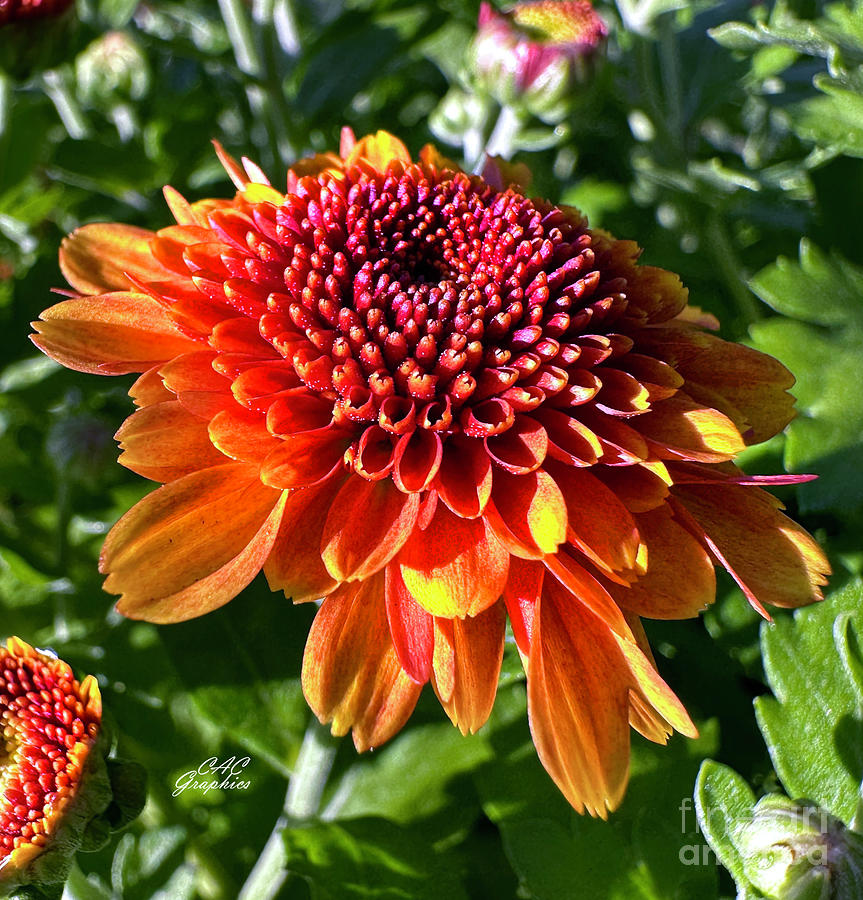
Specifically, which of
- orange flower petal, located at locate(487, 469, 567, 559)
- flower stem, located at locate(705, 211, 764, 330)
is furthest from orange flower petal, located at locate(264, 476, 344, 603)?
flower stem, located at locate(705, 211, 764, 330)

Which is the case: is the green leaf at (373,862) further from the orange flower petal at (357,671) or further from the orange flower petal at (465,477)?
the orange flower petal at (465,477)

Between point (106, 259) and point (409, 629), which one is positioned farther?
point (106, 259)

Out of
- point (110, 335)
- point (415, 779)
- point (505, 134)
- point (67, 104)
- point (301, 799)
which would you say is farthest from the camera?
point (67, 104)

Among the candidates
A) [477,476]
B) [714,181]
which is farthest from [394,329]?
[714,181]

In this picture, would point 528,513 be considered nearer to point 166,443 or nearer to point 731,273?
point 166,443

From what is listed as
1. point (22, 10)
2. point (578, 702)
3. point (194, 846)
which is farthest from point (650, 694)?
point (22, 10)

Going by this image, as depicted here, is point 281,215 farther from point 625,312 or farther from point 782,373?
point 782,373

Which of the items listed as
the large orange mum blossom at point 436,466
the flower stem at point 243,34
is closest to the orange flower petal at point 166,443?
the large orange mum blossom at point 436,466
